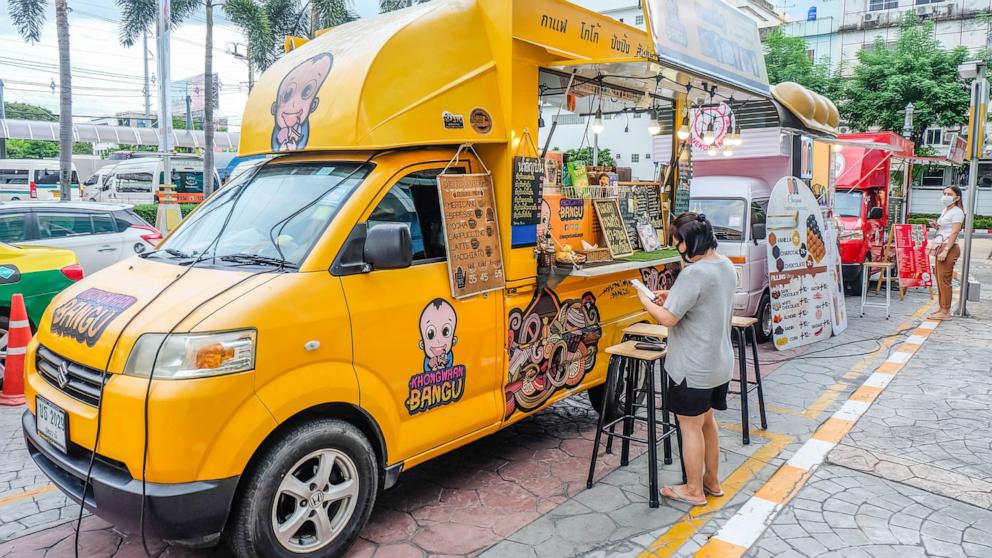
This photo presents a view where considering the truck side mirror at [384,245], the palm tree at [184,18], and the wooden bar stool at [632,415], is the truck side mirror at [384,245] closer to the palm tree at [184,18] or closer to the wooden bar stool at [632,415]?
the wooden bar stool at [632,415]

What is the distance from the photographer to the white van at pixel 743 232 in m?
8.22

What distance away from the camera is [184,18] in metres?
22.6

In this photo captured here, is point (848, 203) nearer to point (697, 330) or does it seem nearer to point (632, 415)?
point (632, 415)

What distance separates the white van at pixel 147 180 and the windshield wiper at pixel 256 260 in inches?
904

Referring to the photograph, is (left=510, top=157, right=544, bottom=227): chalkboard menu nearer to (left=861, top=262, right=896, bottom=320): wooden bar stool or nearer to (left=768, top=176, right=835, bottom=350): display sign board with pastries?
(left=768, top=176, right=835, bottom=350): display sign board with pastries

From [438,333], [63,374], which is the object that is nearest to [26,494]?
[63,374]

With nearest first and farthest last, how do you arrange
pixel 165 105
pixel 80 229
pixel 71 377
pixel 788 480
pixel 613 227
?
1. pixel 71 377
2. pixel 788 480
3. pixel 613 227
4. pixel 80 229
5. pixel 165 105

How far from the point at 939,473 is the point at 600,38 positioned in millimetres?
4129

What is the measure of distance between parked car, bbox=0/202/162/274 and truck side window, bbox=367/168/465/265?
4673 millimetres

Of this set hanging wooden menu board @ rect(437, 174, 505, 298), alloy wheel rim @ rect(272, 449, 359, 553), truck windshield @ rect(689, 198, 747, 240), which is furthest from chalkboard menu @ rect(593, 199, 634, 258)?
truck windshield @ rect(689, 198, 747, 240)

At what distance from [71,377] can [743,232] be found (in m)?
7.48

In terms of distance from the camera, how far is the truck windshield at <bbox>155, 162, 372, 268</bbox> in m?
3.48

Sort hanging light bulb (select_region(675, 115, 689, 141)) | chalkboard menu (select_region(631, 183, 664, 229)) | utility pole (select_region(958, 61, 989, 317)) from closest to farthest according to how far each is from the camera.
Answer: chalkboard menu (select_region(631, 183, 664, 229)) → hanging light bulb (select_region(675, 115, 689, 141)) → utility pole (select_region(958, 61, 989, 317))

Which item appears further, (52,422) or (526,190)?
(526,190)
